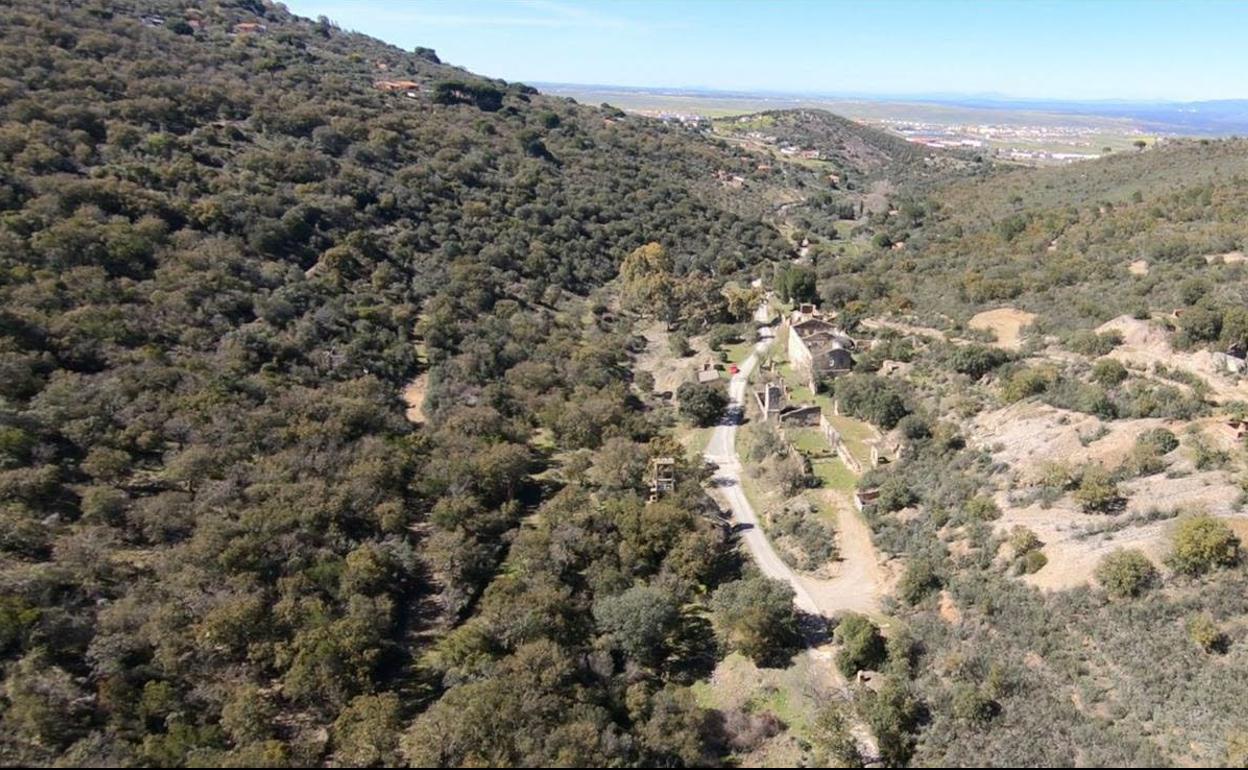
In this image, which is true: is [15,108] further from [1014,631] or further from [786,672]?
[1014,631]

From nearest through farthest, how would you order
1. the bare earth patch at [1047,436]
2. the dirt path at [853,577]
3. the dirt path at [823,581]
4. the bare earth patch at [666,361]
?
1. the dirt path at [823,581]
2. the dirt path at [853,577]
3. the bare earth patch at [1047,436]
4. the bare earth patch at [666,361]

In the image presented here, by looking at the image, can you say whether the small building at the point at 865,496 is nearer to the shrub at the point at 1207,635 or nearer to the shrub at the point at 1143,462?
the shrub at the point at 1143,462

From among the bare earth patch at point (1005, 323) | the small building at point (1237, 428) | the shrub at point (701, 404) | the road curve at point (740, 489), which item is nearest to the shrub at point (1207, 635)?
the small building at point (1237, 428)

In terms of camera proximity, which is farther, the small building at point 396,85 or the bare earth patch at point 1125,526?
the small building at point 396,85

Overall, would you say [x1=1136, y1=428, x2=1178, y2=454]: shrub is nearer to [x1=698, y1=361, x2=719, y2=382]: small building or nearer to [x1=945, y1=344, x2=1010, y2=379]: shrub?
[x1=945, y1=344, x2=1010, y2=379]: shrub

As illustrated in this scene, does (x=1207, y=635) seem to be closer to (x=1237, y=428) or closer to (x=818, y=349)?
(x=1237, y=428)

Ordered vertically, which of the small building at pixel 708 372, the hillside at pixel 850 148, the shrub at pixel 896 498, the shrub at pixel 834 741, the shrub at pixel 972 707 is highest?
the hillside at pixel 850 148

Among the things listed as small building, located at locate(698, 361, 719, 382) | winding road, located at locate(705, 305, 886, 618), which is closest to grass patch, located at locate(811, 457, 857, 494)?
winding road, located at locate(705, 305, 886, 618)
